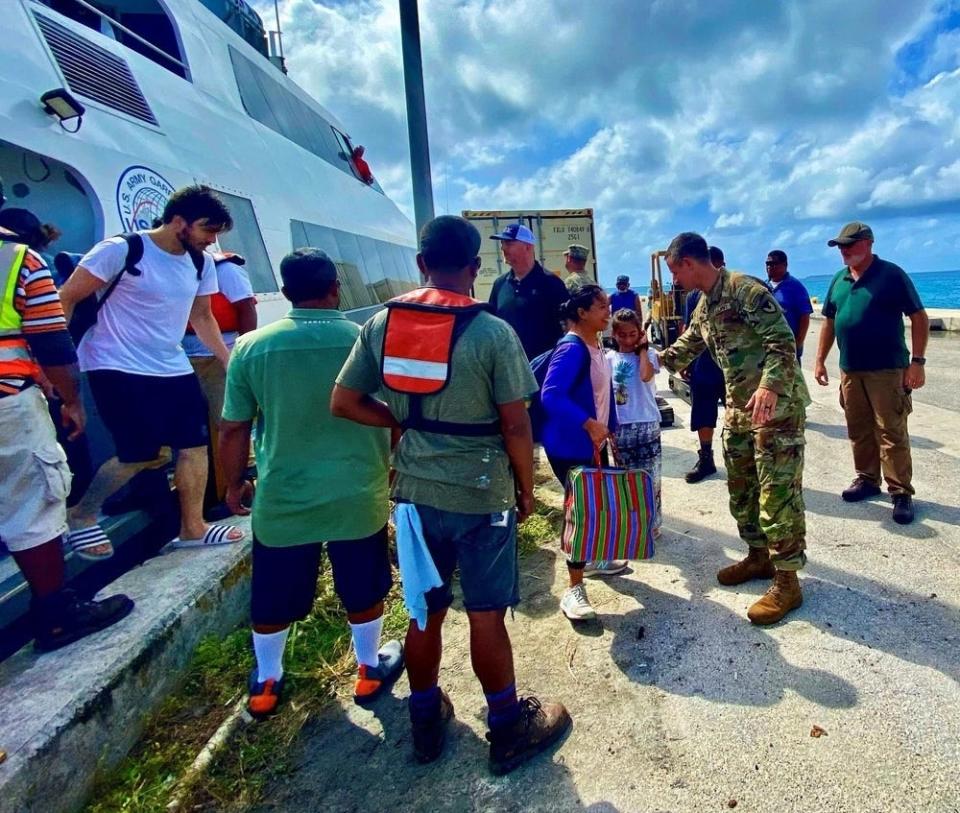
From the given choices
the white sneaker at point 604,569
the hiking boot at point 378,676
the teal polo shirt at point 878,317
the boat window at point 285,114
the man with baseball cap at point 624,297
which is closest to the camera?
the hiking boot at point 378,676

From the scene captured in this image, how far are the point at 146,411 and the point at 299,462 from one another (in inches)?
57.5

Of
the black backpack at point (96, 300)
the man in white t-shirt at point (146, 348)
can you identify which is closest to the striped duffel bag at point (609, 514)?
the man in white t-shirt at point (146, 348)

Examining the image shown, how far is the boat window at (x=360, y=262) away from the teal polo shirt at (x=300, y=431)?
13.5ft

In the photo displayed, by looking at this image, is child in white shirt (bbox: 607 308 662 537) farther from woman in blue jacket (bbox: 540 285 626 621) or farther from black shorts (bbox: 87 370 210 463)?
black shorts (bbox: 87 370 210 463)

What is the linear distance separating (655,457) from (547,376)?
3.70 feet

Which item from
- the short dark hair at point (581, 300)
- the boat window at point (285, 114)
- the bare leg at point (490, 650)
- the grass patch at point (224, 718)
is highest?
the boat window at point (285, 114)

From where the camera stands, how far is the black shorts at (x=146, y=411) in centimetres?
321

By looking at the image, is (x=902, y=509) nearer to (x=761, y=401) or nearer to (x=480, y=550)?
(x=761, y=401)

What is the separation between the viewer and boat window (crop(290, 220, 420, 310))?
7211 mm

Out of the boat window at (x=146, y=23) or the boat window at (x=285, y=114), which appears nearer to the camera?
the boat window at (x=146, y=23)

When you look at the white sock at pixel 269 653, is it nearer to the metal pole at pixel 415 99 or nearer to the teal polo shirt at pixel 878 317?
the teal polo shirt at pixel 878 317

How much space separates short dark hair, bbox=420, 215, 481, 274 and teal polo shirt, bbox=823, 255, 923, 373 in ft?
11.4

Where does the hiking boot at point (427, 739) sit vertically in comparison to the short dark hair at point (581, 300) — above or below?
below

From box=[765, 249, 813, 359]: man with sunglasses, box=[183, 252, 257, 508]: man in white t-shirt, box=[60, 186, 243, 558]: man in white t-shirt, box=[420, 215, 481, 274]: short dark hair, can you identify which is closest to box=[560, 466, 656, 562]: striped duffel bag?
box=[420, 215, 481, 274]: short dark hair
